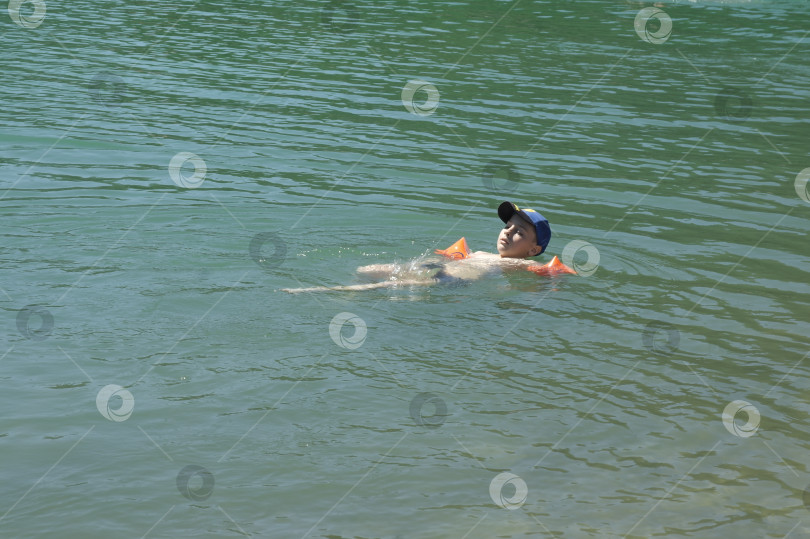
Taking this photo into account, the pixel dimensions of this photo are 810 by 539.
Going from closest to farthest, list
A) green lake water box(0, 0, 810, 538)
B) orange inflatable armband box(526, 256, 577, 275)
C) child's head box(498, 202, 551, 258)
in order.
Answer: green lake water box(0, 0, 810, 538)
orange inflatable armband box(526, 256, 577, 275)
child's head box(498, 202, 551, 258)

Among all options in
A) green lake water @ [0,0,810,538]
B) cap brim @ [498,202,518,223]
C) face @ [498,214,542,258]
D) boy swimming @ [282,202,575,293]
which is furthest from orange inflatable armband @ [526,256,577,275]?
cap brim @ [498,202,518,223]

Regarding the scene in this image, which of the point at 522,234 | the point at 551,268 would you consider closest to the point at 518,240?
the point at 522,234

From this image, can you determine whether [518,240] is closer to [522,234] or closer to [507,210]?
[522,234]

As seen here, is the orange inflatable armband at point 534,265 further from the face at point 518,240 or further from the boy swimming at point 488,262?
the face at point 518,240

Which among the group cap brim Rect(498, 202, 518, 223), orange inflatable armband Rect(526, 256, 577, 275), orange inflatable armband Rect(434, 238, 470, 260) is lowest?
orange inflatable armband Rect(526, 256, 577, 275)

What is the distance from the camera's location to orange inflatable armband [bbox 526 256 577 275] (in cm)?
1055

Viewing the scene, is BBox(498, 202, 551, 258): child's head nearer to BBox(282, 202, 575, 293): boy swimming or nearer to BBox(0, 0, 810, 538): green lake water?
BBox(282, 202, 575, 293): boy swimming

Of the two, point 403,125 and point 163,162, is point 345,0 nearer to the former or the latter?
point 403,125

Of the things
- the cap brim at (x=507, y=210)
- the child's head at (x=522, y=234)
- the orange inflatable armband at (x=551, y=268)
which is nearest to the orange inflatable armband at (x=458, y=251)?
the child's head at (x=522, y=234)

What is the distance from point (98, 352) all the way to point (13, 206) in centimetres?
435

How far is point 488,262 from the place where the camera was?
34.9 ft

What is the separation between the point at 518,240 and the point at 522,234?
0.08m

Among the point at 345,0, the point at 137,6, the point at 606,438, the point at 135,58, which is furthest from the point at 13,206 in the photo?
the point at 345,0

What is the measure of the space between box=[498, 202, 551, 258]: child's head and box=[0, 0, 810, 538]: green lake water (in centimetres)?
32
